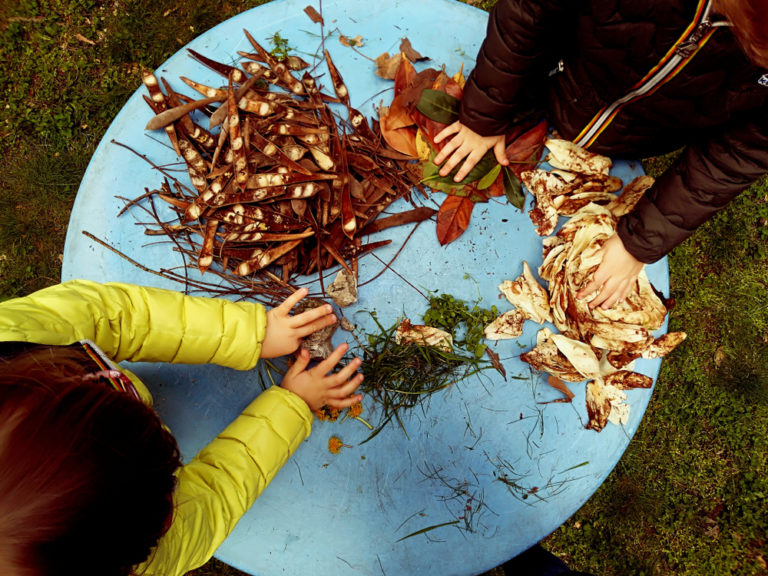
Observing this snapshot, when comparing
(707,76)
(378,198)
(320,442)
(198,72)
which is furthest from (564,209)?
(198,72)

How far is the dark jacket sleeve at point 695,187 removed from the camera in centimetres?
134

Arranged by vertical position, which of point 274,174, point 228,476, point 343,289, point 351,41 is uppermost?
point 351,41

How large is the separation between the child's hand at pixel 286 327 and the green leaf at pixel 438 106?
78cm

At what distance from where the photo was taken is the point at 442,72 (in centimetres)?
171

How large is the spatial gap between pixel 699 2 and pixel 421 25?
95 cm

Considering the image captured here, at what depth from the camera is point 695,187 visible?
1.43m

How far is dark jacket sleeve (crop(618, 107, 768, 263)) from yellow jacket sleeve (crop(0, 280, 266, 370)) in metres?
1.30

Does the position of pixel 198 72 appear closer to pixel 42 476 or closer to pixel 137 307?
pixel 137 307

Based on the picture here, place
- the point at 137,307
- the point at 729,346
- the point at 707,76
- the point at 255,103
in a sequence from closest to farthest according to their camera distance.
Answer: the point at 707,76
the point at 137,307
the point at 255,103
the point at 729,346

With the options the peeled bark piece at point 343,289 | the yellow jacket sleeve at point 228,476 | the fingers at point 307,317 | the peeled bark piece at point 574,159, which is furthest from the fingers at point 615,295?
the yellow jacket sleeve at point 228,476

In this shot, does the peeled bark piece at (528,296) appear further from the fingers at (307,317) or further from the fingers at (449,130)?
the fingers at (307,317)

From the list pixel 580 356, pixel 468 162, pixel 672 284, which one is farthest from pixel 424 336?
pixel 672 284

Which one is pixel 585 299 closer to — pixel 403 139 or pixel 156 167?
pixel 403 139

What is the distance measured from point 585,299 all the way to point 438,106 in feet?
2.84
